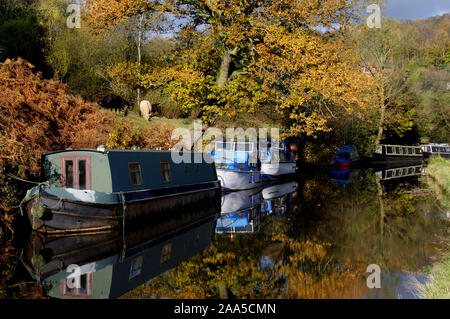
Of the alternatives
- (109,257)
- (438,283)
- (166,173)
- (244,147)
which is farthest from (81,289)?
(244,147)

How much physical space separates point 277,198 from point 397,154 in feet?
111

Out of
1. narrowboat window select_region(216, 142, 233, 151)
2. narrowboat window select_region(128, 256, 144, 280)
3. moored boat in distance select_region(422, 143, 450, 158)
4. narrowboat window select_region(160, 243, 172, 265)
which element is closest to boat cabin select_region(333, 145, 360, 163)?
moored boat in distance select_region(422, 143, 450, 158)

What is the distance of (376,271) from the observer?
34.9 ft

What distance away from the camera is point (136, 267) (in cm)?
→ 1073

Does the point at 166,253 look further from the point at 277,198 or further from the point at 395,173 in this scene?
the point at 395,173

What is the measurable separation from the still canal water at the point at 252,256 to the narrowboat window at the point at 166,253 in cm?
5

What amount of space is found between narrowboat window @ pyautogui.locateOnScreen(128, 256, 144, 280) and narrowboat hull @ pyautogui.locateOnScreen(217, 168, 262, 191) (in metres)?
11.8

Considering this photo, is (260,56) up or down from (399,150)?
up

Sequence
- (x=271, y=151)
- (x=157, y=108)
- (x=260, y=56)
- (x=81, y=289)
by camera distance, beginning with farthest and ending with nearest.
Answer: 1. (x=157, y=108)
2. (x=271, y=151)
3. (x=260, y=56)
4. (x=81, y=289)

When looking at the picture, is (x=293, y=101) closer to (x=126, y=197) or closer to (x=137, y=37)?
(x=126, y=197)

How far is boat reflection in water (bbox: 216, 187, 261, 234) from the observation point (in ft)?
51.6

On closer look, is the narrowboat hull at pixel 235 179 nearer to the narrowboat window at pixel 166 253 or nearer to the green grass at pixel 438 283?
the narrowboat window at pixel 166 253

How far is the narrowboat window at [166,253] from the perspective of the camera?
37.7ft

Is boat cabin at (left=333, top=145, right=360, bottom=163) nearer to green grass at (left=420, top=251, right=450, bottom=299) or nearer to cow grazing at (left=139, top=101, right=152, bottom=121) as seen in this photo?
cow grazing at (left=139, top=101, right=152, bottom=121)
